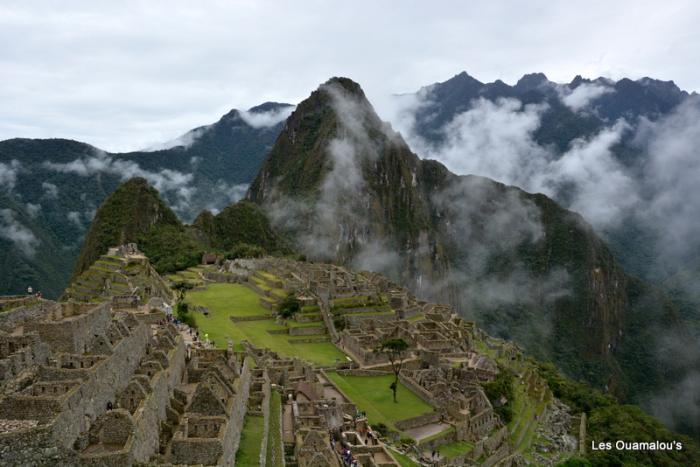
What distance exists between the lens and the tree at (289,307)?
159 ft

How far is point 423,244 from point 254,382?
507 feet

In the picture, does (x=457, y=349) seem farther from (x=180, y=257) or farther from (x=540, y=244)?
(x=540, y=244)

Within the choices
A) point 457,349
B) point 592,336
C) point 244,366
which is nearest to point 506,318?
point 592,336

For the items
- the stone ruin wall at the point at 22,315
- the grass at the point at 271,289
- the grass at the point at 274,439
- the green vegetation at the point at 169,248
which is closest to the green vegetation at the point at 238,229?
the green vegetation at the point at 169,248

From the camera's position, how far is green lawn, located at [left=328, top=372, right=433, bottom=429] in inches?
1231

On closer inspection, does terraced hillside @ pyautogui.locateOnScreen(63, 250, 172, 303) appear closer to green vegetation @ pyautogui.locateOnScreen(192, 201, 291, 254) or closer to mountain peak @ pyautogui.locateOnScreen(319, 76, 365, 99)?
green vegetation @ pyautogui.locateOnScreen(192, 201, 291, 254)

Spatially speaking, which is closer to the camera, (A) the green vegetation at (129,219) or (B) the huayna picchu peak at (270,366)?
(B) the huayna picchu peak at (270,366)

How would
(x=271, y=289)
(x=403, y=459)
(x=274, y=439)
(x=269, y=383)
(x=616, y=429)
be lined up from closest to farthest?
(x=274, y=439) → (x=269, y=383) → (x=403, y=459) → (x=616, y=429) → (x=271, y=289)

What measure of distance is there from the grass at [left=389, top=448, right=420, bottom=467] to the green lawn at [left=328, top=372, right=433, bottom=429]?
10.5 ft

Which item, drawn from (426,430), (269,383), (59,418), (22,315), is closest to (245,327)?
(426,430)

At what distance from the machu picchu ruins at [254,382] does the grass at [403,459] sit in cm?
10

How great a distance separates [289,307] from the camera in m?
48.8

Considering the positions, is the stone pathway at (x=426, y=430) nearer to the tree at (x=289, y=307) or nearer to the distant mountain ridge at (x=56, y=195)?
the tree at (x=289, y=307)

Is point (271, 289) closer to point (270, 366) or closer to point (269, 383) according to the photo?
point (270, 366)
